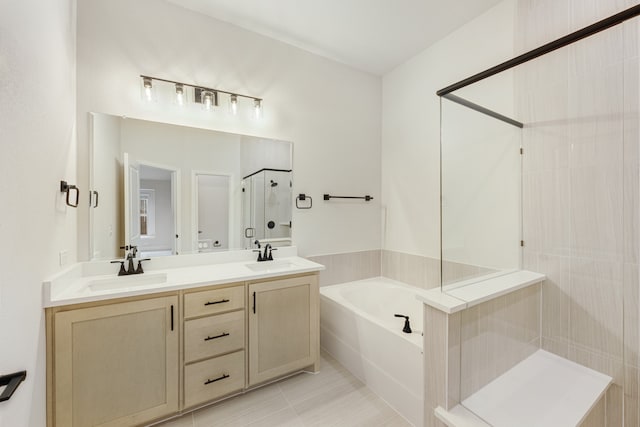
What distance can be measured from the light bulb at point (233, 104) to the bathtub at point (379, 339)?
1.85 meters

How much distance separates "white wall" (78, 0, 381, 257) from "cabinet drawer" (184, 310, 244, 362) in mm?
971

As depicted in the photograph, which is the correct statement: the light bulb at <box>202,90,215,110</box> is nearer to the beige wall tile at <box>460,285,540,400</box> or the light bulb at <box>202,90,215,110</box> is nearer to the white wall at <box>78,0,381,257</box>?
the white wall at <box>78,0,381,257</box>

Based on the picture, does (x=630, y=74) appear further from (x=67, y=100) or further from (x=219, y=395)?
(x=67, y=100)

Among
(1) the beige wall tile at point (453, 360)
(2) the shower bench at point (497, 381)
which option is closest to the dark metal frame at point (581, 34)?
(2) the shower bench at point (497, 381)

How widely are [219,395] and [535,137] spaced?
9.15 ft

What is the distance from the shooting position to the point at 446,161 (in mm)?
1972

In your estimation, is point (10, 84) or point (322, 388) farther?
point (322, 388)

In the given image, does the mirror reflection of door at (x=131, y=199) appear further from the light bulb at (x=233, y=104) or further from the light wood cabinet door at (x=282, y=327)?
the light wood cabinet door at (x=282, y=327)

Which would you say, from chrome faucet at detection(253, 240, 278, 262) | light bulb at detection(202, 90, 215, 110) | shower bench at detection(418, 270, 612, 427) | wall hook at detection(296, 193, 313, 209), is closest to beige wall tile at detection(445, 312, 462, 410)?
shower bench at detection(418, 270, 612, 427)

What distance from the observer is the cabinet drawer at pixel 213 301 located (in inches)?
65.2

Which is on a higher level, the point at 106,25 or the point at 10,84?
the point at 106,25

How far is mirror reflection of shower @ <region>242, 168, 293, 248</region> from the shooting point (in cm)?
239

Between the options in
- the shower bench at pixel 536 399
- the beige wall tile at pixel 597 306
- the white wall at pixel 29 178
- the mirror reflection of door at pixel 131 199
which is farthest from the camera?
the mirror reflection of door at pixel 131 199

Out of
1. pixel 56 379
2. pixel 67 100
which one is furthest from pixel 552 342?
pixel 67 100
